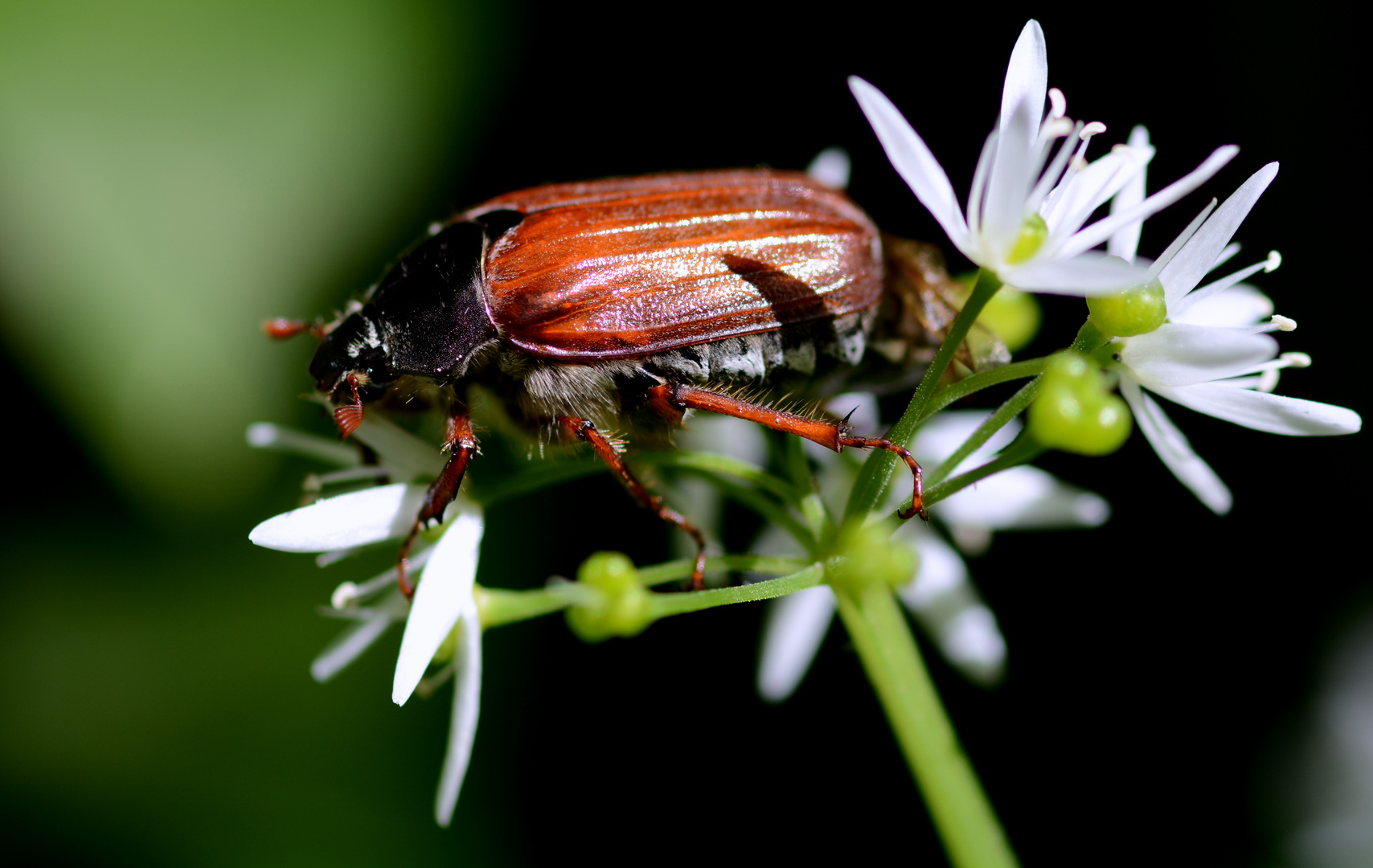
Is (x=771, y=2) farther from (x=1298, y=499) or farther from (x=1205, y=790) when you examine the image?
(x=1205, y=790)

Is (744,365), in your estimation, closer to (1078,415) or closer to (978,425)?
(978,425)

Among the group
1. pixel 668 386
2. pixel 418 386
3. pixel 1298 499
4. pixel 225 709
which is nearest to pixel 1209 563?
pixel 1298 499

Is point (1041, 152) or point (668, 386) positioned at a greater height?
point (1041, 152)

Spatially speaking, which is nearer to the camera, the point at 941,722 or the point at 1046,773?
the point at 941,722

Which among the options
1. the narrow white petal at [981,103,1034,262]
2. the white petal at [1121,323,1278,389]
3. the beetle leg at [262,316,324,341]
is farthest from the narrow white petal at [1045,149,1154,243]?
the beetle leg at [262,316,324,341]

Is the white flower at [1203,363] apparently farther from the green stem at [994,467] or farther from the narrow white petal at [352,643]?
the narrow white petal at [352,643]

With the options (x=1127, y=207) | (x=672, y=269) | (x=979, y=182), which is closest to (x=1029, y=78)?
(x=979, y=182)
